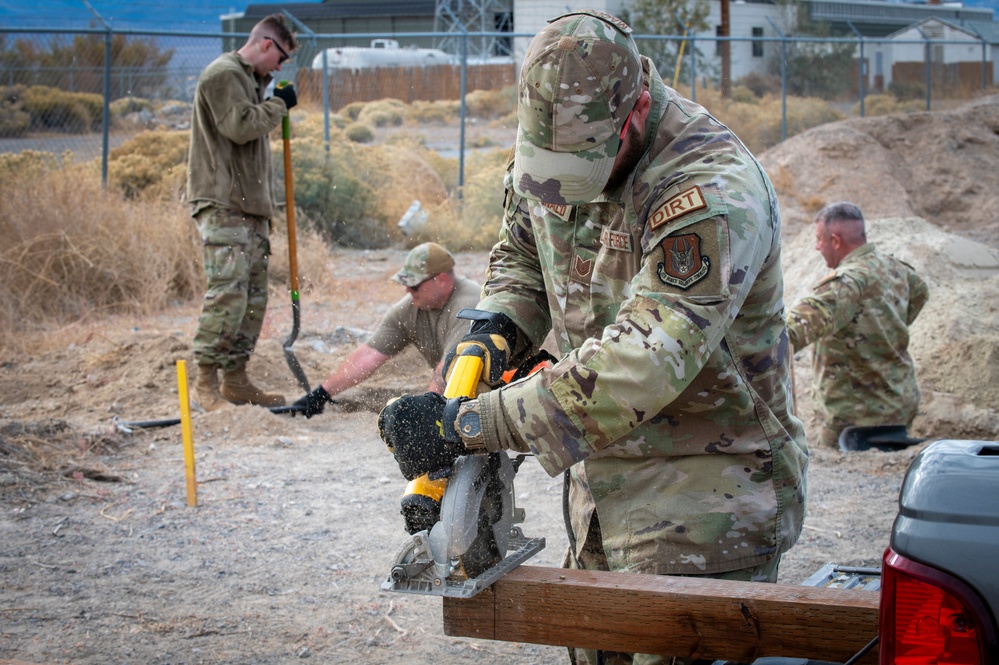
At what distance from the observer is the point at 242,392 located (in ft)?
21.8

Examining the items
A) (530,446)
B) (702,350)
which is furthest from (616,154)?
(530,446)

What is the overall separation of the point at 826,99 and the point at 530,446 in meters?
23.2

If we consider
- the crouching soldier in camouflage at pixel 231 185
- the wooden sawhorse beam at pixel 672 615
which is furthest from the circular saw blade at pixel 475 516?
the crouching soldier in camouflage at pixel 231 185

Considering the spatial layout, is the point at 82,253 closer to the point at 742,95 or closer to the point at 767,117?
the point at 767,117

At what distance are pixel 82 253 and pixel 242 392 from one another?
11.1ft

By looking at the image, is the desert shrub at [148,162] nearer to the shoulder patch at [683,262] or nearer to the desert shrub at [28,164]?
the desert shrub at [28,164]

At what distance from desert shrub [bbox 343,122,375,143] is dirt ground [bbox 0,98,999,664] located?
772 centimetres

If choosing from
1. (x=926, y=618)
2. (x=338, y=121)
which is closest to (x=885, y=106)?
(x=338, y=121)

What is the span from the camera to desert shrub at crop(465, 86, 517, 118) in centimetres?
1844

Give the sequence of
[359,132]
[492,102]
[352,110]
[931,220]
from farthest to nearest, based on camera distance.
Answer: [492,102], [359,132], [352,110], [931,220]

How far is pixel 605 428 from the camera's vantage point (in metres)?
1.83

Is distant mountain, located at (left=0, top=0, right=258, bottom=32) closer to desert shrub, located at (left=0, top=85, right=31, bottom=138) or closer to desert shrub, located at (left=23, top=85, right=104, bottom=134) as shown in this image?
desert shrub, located at (left=0, top=85, right=31, bottom=138)

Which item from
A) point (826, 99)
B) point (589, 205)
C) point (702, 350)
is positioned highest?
point (826, 99)

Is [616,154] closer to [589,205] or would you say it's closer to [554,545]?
[589,205]
